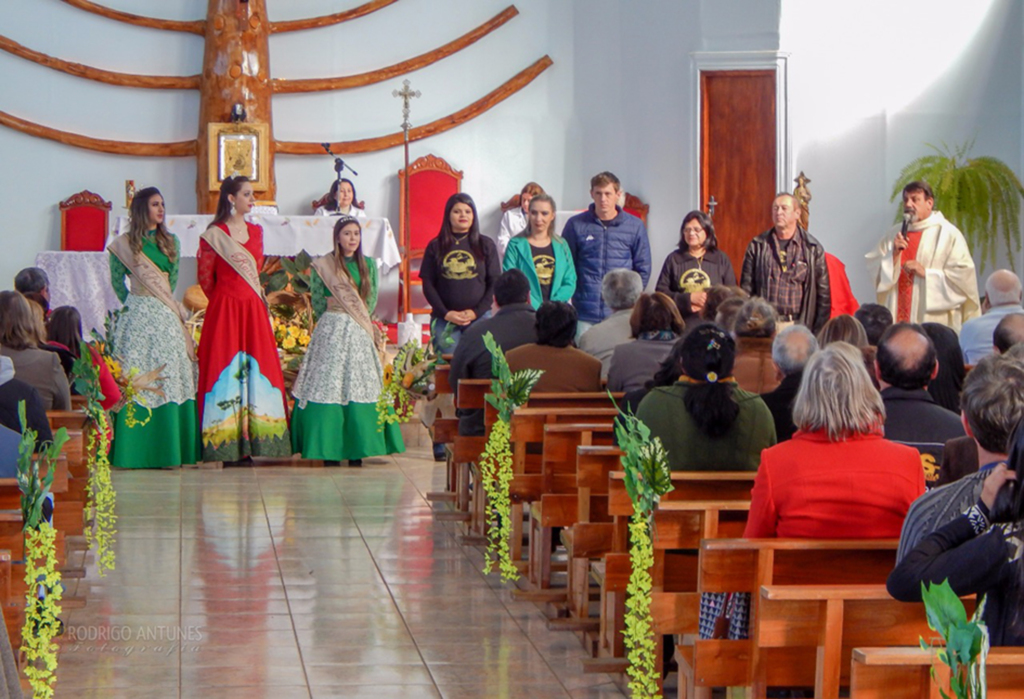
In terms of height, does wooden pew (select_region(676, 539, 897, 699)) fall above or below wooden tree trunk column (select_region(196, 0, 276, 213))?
below

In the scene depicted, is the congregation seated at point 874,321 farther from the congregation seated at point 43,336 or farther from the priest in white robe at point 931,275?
the congregation seated at point 43,336

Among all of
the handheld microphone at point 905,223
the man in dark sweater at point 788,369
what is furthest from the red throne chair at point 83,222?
the man in dark sweater at point 788,369

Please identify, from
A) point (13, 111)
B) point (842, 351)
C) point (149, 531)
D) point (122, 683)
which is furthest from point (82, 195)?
point (842, 351)

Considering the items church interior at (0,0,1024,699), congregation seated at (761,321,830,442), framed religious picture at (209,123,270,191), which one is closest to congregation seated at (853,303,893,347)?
congregation seated at (761,321,830,442)

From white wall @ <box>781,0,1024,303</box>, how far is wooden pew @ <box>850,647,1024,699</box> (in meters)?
8.89

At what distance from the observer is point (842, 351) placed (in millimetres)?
3469

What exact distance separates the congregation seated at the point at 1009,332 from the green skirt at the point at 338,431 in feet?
12.4

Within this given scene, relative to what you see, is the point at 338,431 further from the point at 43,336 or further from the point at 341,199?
the point at 341,199

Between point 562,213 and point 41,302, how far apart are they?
18.6ft

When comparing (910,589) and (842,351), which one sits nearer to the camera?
(910,589)

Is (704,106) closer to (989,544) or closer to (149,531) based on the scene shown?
(149,531)

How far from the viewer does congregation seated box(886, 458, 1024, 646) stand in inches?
93.3

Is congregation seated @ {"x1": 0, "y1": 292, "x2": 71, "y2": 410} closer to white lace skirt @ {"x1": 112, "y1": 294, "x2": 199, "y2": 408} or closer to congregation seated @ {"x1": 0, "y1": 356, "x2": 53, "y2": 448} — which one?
congregation seated @ {"x1": 0, "y1": 356, "x2": 53, "y2": 448}

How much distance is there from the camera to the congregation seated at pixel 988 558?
237cm
